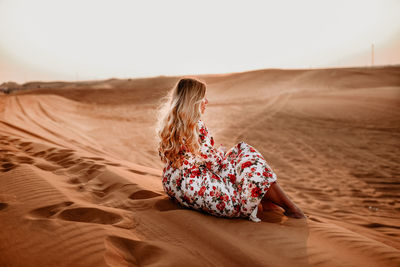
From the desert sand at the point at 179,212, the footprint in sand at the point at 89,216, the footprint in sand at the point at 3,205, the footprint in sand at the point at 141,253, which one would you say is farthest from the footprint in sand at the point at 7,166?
the footprint in sand at the point at 141,253

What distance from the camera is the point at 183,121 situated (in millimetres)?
2758

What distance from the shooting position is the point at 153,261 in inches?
78.2

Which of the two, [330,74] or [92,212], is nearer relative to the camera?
[92,212]

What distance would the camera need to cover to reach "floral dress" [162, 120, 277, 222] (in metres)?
2.72

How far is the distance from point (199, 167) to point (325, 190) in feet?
11.3

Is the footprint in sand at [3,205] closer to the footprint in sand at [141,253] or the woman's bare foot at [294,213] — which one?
the footprint in sand at [141,253]

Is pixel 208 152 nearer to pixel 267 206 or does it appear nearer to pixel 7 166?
pixel 267 206

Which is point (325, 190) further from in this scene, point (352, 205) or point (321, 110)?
point (321, 110)

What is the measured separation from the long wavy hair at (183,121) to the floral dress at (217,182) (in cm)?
8

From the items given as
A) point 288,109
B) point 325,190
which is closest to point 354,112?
point 288,109

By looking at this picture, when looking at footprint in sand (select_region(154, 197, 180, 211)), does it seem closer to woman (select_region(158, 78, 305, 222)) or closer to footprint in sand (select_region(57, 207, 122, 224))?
woman (select_region(158, 78, 305, 222))

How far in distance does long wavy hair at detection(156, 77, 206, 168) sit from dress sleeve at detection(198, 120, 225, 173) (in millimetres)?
81

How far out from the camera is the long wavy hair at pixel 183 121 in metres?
2.74

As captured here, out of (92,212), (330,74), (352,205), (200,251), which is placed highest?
(330,74)
